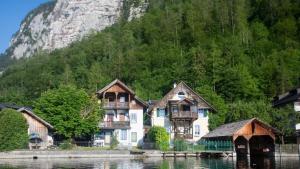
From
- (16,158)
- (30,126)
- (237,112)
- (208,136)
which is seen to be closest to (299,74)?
(237,112)

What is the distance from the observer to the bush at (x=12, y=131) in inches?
2183

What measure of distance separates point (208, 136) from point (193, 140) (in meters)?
7.60

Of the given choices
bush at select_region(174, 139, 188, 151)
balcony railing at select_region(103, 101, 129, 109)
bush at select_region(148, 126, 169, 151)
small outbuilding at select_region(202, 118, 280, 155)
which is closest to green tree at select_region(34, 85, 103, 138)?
balcony railing at select_region(103, 101, 129, 109)

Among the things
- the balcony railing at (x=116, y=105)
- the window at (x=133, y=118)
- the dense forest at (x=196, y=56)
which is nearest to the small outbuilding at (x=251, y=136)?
the window at (x=133, y=118)

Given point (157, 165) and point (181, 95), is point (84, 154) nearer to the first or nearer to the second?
point (157, 165)

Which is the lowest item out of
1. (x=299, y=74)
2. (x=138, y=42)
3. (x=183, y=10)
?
(x=299, y=74)

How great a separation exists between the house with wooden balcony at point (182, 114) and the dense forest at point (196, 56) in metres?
5.19

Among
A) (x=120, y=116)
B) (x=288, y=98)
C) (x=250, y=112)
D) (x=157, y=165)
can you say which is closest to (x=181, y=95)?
(x=120, y=116)

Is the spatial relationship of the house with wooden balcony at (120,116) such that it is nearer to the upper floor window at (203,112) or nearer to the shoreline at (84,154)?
the upper floor window at (203,112)

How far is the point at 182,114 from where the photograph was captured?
69.5 meters

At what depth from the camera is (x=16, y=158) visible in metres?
51.8

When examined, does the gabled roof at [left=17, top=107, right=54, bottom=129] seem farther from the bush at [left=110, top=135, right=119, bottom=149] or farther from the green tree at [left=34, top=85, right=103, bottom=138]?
the bush at [left=110, top=135, right=119, bottom=149]

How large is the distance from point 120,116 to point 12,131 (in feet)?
62.9

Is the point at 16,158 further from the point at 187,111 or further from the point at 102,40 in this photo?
the point at 102,40
